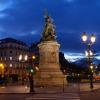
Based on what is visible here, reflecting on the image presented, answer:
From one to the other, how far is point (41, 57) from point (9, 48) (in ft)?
394

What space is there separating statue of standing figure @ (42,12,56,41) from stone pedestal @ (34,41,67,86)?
4.88 feet

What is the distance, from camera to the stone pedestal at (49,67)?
205 feet

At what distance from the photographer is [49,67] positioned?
63.0 m

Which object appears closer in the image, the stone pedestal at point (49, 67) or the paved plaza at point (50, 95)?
the paved plaza at point (50, 95)

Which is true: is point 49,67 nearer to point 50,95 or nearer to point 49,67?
point 49,67

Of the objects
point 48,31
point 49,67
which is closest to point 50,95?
point 49,67

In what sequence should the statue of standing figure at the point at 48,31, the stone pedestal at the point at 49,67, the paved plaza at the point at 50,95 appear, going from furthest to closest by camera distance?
1. the statue of standing figure at the point at 48,31
2. the stone pedestal at the point at 49,67
3. the paved plaza at the point at 50,95

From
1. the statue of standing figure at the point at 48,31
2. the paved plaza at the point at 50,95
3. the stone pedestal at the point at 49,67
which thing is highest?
the statue of standing figure at the point at 48,31

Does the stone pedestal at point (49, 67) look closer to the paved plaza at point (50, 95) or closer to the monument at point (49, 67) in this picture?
the monument at point (49, 67)

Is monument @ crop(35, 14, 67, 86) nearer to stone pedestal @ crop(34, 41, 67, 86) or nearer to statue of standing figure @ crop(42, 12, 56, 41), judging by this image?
stone pedestal @ crop(34, 41, 67, 86)

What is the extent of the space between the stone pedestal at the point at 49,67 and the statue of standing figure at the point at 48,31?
1488 millimetres

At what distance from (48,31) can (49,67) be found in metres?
6.26

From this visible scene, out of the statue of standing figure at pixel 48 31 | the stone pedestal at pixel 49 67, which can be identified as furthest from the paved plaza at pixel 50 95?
the statue of standing figure at pixel 48 31

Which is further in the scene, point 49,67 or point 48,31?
point 48,31
